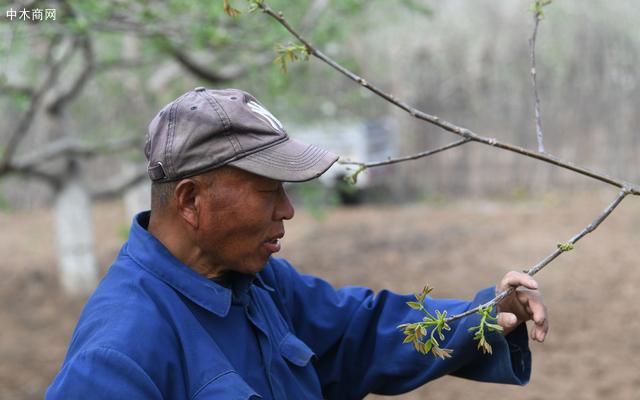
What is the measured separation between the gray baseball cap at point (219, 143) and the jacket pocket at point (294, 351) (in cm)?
44

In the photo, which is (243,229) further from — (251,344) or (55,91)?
(55,91)

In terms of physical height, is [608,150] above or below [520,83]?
below

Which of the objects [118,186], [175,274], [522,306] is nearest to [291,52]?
[175,274]

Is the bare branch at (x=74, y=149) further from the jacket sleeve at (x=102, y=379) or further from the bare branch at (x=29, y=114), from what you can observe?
the jacket sleeve at (x=102, y=379)

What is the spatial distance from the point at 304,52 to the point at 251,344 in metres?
0.68

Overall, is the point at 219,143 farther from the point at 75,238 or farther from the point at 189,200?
the point at 75,238

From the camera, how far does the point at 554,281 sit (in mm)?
7465

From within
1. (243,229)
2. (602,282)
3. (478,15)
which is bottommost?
(602,282)

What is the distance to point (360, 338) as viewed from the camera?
212cm

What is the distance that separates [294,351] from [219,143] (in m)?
0.56

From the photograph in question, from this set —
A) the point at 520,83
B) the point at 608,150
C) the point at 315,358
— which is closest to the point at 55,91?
the point at 315,358

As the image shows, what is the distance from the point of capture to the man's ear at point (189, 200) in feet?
5.42

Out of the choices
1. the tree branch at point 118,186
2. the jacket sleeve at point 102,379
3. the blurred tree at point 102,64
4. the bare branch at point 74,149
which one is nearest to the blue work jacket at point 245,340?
the jacket sleeve at point 102,379

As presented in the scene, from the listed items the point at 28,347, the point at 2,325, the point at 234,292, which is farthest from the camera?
the point at 2,325
